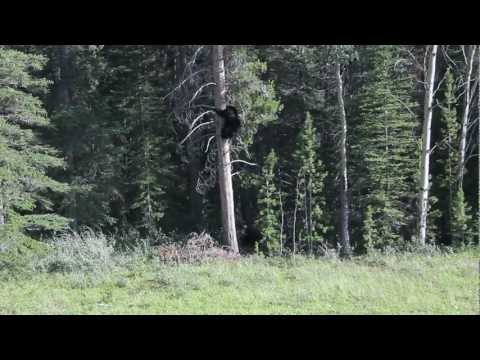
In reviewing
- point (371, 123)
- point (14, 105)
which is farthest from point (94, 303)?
point (371, 123)

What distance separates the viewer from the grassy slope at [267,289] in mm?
7242

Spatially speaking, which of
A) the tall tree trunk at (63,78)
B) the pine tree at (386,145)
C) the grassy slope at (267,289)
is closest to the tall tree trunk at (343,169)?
the pine tree at (386,145)

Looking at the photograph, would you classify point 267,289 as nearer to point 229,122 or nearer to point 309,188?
point 229,122

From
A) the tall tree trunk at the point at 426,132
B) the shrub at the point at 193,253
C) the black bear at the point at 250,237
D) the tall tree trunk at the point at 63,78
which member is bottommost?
the black bear at the point at 250,237

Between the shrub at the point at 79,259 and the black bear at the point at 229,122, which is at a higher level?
the black bear at the point at 229,122

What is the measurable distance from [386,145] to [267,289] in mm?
11635

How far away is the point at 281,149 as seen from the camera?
22.3 meters

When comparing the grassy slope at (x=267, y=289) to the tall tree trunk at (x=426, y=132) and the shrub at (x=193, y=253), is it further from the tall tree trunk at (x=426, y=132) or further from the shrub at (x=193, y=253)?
the tall tree trunk at (x=426, y=132)

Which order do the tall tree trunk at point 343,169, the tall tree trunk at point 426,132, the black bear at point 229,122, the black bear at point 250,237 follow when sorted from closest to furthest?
the black bear at point 229,122, the tall tree trunk at point 426,132, the tall tree trunk at point 343,169, the black bear at point 250,237

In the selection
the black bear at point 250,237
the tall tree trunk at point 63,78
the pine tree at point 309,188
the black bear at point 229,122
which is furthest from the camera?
the black bear at point 250,237

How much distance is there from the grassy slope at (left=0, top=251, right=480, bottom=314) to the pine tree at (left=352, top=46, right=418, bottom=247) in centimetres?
794

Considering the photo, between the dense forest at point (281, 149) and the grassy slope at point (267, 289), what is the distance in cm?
665

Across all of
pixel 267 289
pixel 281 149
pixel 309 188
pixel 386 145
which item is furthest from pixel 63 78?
pixel 267 289

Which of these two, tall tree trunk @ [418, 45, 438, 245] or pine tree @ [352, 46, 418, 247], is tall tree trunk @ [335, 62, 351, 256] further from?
tall tree trunk @ [418, 45, 438, 245]
